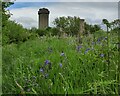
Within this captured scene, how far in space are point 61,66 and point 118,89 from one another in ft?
3.86

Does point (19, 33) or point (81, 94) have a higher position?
point (81, 94)

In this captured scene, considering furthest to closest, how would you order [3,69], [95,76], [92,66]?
[3,69] → [92,66] → [95,76]

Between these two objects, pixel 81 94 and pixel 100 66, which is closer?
pixel 81 94

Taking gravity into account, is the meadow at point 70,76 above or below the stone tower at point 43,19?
above

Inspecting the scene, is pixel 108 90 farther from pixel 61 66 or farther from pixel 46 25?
pixel 46 25

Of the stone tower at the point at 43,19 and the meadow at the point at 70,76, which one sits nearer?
the meadow at the point at 70,76

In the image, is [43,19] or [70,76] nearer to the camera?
[70,76]

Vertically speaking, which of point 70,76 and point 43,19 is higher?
point 70,76

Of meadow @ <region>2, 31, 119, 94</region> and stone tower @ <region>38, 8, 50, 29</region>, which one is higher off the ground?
meadow @ <region>2, 31, 119, 94</region>

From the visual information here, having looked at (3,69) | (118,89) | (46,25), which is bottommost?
(46,25)

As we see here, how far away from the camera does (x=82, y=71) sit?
4316mm

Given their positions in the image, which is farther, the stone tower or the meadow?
the stone tower

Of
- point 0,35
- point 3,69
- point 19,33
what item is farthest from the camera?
point 19,33

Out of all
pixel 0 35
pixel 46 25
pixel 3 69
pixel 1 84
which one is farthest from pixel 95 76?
pixel 46 25
